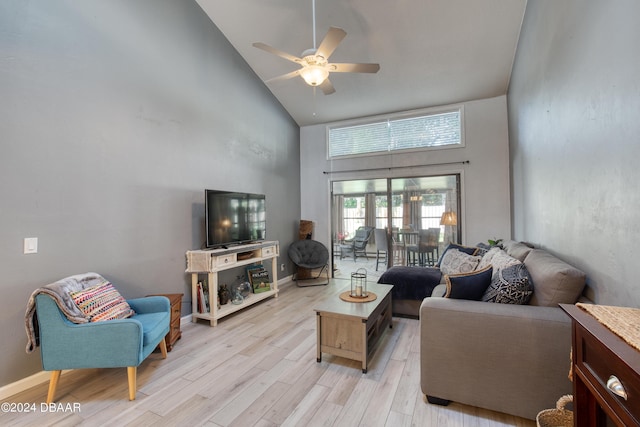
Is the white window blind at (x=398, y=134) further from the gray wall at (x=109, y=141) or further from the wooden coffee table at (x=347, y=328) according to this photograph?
the wooden coffee table at (x=347, y=328)

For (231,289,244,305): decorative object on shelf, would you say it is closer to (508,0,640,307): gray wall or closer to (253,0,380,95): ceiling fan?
(253,0,380,95): ceiling fan

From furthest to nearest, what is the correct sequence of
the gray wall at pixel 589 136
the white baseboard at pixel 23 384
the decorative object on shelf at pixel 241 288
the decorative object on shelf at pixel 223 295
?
the decorative object on shelf at pixel 241 288 → the decorative object on shelf at pixel 223 295 → the white baseboard at pixel 23 384 → the gray wall at pixel 589 136

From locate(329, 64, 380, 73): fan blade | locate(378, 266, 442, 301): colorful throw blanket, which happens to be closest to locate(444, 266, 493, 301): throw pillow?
locate(378, 266, 442, 301): colorful throw blanket

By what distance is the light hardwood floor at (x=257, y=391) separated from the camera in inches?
68.9

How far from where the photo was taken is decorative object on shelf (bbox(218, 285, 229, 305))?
11.9 feet

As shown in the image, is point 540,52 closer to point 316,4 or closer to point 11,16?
point 316,4

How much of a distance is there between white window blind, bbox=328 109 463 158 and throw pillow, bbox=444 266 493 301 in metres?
3.39

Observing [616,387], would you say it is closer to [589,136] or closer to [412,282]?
[589,136]

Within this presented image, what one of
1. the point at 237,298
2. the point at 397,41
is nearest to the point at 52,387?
the point at 237,298

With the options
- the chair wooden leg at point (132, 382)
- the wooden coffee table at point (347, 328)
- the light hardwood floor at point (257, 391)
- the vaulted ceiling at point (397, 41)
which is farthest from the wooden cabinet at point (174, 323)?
the vaulted ceiling at point (397, 41)

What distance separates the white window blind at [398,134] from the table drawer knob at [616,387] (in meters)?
4.56

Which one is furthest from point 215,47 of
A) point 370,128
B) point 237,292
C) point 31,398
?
point 31,398

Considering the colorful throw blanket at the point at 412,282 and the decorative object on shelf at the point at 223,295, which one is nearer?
the colorful throw blanket at the point at 412,282

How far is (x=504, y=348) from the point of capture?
1651 millimetres
